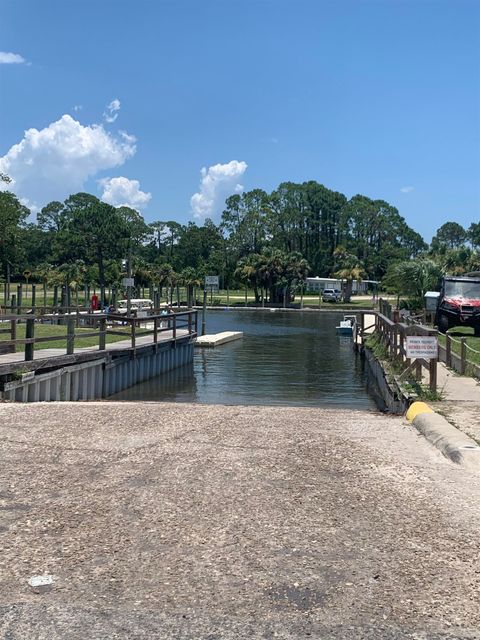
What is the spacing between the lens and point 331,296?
317 feet

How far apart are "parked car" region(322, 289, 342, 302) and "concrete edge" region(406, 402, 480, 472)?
3368 inches

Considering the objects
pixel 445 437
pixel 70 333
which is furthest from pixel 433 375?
pixel 70 333

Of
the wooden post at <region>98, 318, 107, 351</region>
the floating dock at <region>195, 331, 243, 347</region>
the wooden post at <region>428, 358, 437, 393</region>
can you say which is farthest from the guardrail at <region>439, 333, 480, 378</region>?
the floating dock at <region>195, 331, 243, 347</region>

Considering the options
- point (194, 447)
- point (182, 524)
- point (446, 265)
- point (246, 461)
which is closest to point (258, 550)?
point (182, 524)

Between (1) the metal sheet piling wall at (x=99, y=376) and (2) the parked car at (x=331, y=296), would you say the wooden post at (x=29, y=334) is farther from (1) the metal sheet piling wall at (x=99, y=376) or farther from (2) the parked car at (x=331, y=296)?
(2) the parked car at (x=331, y=296)

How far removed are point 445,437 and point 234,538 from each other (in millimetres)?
4141

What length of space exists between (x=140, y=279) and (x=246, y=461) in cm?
9255

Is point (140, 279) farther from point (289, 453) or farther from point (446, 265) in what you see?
point (289, 453)

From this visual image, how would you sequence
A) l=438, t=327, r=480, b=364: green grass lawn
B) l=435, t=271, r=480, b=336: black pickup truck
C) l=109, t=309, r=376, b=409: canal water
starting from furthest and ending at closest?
l=435, t=271, r=480, b=336: black pickup truck < l=109, t=309, r=376, b=409: canal water < l=438, t=327, r=480, b=364: green grass lawn

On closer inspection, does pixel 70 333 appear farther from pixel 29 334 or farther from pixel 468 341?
pixel 468 341

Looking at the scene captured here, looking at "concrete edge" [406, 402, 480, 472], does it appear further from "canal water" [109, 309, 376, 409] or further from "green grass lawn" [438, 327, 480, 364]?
"canal water" [109, 309, 376, 409]

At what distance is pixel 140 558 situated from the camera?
4.36 m

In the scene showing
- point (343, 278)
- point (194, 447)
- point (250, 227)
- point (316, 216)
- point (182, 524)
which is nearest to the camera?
point (182, 524)

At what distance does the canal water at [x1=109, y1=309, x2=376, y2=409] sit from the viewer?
20.5 m
